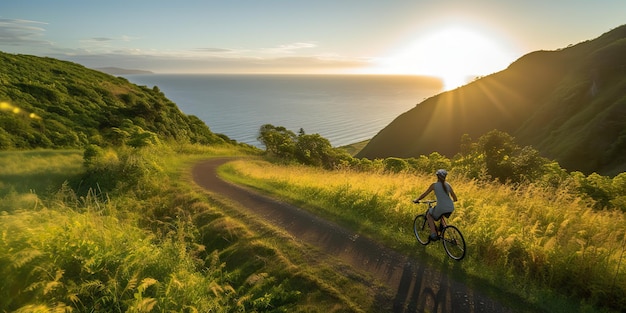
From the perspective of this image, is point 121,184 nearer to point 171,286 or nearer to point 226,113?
point 171,286

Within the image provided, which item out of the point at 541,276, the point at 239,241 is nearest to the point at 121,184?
the point at 239,241

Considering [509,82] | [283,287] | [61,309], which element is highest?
[509,82]

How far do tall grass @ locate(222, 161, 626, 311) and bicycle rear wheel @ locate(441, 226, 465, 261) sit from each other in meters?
0.25

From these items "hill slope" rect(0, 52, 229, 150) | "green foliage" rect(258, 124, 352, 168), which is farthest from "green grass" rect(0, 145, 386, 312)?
"green foliage" rect(258, 124, 352, 168)

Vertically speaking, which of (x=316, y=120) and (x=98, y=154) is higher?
(x=98, y=154)

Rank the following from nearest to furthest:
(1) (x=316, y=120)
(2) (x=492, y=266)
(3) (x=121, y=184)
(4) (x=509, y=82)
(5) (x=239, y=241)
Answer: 1. (2) (x=492, y=266)
2. (5) (x=239, y=241)
3. (3) (x=121, y=184)
4. (4) (x=509, y=82)
5. (1) (x=316, y=120)

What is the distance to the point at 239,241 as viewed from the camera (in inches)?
388

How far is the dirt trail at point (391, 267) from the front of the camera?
6.62m

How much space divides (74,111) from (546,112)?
9030 centimetres

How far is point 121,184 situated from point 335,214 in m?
11.1

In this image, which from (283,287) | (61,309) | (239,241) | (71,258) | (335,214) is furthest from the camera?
(335,214)

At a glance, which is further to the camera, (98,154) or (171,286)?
(98,154)

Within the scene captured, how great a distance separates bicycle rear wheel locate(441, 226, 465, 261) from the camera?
8.48 meters

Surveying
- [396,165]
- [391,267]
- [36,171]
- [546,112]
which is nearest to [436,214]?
[391,267]
